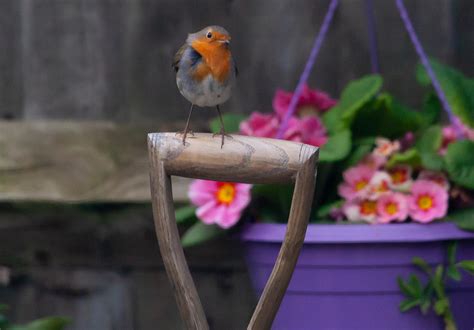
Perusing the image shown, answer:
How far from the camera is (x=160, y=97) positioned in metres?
2.57

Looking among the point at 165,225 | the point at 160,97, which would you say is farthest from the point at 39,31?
the point at 165,225

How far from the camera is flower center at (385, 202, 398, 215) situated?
6.63ft

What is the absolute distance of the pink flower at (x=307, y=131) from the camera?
2.16 m

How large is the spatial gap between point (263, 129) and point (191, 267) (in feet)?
1.69

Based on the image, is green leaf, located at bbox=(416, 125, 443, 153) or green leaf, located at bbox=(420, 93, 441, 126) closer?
green leaf, located at bbox=(416, 125, 443, 153)

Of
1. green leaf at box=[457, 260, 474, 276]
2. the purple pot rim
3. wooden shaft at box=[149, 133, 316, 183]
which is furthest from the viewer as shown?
the purple pot rim

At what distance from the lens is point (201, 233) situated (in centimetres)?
216

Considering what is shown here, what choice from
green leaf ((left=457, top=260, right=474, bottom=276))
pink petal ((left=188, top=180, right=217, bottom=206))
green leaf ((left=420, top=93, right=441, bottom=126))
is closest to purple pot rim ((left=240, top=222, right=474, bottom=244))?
green leaf ((left=457, top=260, right=474, bottom=276))

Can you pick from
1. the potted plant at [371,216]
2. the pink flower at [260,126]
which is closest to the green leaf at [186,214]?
the potted plant at [371,216]

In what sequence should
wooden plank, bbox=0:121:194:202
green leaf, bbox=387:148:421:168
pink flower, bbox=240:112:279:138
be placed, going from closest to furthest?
green leaf, bbox=387:148:421:168 < pink flower, bbox=240:112:279:138 < wooden plank, bbox=0:121:194:202

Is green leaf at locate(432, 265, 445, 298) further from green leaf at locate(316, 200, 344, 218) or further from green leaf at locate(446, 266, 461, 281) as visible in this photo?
green leaf at locate(316, 200, 344, 218)

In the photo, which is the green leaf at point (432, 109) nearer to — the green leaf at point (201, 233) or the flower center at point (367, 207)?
the flower center at point (367, 207)

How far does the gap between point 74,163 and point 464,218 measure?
101cm

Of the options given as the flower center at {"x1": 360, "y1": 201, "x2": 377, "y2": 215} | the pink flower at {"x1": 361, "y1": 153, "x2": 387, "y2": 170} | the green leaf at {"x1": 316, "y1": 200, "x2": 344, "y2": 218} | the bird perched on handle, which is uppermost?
the bird perched on handle
